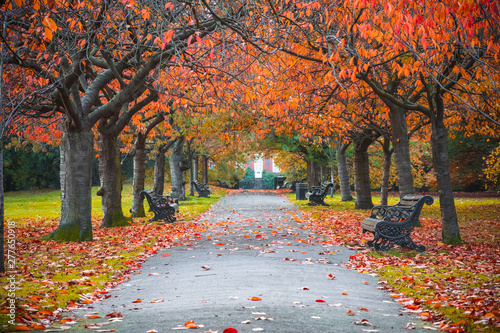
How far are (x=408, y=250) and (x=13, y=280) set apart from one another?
23.2ft

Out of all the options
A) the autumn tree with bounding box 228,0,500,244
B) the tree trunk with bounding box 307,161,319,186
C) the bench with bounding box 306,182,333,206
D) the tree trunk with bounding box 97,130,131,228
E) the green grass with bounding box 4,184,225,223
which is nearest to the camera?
the autumn tree with bounding box 228,0,500,244

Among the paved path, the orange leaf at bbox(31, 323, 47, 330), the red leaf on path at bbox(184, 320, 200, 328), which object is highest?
the orange leaf at bbox(31, 323, 47, 330)

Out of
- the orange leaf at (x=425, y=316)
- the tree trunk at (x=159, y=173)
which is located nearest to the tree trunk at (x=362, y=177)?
the tree trunk at (x=159, y=173)

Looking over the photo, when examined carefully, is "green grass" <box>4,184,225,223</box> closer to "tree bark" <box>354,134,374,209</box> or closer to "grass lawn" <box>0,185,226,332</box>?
"grass lawn" <box>0,185,226,332</box>

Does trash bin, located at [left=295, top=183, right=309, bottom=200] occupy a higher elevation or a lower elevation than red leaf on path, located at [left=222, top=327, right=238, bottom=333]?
higher

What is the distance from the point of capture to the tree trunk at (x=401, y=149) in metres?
13.4

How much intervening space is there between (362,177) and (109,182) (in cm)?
1095

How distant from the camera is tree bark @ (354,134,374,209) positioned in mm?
19594

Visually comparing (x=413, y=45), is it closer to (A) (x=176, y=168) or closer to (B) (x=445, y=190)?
(B) (x=445, y=190)

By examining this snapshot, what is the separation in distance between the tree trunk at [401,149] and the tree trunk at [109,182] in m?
8.59

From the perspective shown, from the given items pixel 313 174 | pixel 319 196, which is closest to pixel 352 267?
pixel 319 196

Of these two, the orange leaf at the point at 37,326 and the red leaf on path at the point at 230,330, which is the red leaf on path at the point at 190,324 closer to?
the red leaf on path at the point at 230,330

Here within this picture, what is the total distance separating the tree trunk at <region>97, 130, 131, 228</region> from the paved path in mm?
5134

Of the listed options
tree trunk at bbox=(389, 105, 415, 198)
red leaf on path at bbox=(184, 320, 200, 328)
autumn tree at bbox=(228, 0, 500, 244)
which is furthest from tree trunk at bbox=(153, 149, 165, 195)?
red leaf on path at bbox=(184, 320, 200, 328)
